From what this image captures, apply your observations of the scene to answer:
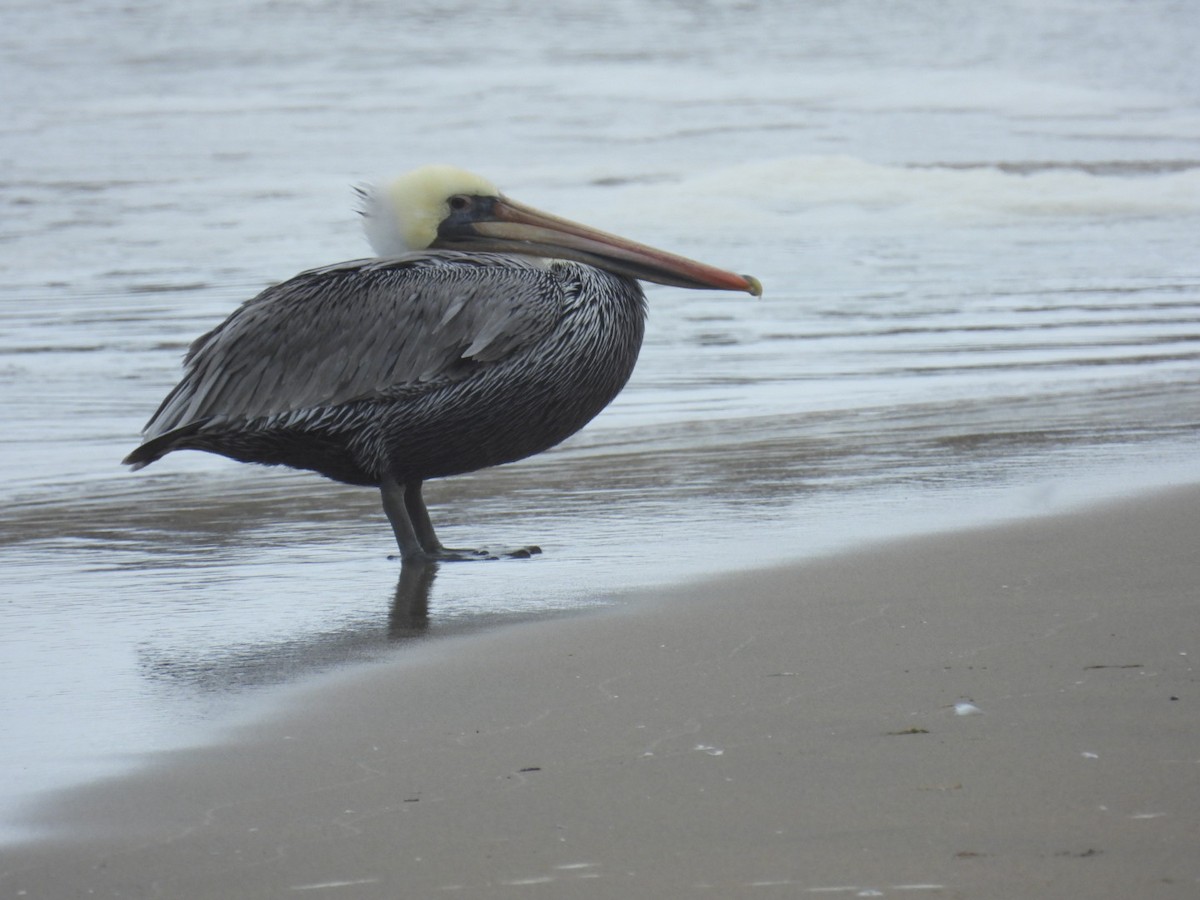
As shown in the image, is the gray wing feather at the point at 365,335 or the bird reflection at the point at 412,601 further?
the gray wing feather at the point at 365,335

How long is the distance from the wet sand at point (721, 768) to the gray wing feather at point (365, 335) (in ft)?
3.13

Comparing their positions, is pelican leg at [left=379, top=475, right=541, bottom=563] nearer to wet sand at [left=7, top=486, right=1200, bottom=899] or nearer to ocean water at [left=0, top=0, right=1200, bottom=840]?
ocean water at [left=0, top=0, right=1200, bottom=840]

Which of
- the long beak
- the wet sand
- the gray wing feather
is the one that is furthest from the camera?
the long beak

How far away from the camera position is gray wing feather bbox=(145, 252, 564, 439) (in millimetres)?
4289

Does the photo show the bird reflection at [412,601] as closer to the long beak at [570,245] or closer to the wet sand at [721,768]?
the wet sand at [721,768]

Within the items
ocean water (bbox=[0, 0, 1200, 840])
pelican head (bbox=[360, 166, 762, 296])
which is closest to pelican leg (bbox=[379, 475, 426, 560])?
ocean water (bbox=[0, 0, 1200, 840])

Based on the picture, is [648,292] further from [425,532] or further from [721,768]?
[721,768]

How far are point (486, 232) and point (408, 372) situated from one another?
670 mm

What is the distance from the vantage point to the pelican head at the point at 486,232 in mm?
4707

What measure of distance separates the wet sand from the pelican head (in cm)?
135

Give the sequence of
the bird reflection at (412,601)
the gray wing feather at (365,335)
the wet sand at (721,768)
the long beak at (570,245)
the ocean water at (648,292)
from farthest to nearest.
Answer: the long beak at (570,245) < the gray wing feather at (365,335) < the ocean water at (648,292) < the bird reflection at (412,601) < the wet sand at (721,768)

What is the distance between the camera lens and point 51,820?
8.19 ft

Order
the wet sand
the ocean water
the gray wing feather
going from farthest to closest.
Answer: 1. the gray wing feather
2. the ocean water
3. the wet sand

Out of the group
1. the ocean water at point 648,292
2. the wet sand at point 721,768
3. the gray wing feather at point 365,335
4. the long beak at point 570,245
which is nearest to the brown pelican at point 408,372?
the gray wing feather at point 365,335
